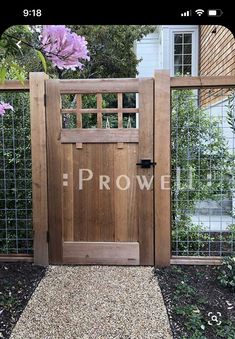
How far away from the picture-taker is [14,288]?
296cm

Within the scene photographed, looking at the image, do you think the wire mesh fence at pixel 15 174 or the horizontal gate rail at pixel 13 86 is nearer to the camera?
the horizontal gate rail at pixel 13 86

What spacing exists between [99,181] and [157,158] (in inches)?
21.6

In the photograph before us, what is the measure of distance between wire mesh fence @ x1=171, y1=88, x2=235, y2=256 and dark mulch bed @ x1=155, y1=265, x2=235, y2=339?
0.31 m

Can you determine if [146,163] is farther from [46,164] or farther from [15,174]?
[15,174]

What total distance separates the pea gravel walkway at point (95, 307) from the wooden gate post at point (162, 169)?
251 mm

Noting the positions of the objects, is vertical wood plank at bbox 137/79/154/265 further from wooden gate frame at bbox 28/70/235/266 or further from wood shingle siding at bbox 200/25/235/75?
wood shingle siding at bbox 200/25/235/75

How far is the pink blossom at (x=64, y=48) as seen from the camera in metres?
0.82

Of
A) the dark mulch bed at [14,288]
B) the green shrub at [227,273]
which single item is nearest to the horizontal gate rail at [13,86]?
the dark mulch bed at [14,288]

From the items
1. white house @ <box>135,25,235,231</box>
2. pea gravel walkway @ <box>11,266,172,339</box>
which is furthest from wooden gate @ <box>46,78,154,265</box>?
white house @ <box>135,25,235,231</box>

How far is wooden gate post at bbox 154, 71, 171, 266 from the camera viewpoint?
331 cm

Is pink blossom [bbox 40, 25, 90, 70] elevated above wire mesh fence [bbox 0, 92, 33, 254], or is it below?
above
